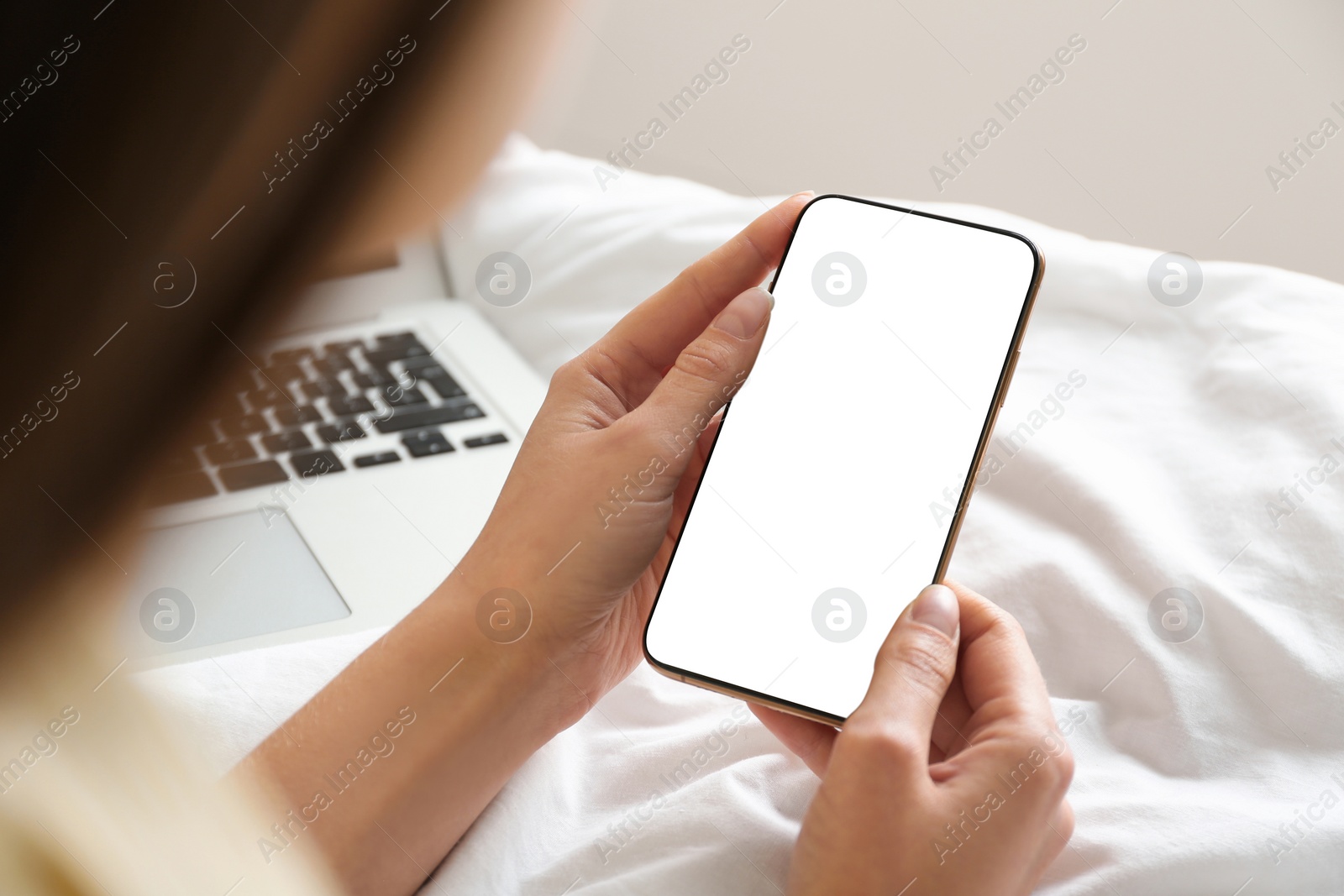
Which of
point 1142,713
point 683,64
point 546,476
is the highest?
point 683,64

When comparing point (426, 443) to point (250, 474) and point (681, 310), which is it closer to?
point (250, 474)

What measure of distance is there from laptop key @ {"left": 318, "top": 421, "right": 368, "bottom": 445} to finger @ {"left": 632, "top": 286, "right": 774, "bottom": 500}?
1.25 feet

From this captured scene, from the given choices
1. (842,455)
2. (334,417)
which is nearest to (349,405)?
(334,417)

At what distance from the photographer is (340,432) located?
86 centimetres

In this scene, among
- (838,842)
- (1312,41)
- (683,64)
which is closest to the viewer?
(838,842)

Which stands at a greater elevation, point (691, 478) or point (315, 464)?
point (315, 464)

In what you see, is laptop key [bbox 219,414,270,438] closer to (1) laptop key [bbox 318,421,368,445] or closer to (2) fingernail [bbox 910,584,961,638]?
(1) laptop key [bbox 318,421,368,445]

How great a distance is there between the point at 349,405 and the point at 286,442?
0.07 m

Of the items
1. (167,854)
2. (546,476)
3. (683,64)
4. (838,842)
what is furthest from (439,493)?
(683,64)

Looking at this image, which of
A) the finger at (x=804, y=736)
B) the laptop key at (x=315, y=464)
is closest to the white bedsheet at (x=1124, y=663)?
the finger at (x=804, y=736)

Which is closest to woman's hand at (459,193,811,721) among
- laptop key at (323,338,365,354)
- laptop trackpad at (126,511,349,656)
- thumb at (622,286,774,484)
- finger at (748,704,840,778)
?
thumb at (622,286,774,484)

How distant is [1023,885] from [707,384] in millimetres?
301

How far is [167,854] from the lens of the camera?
0.18m

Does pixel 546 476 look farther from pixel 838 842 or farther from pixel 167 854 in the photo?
pixel 167 854
